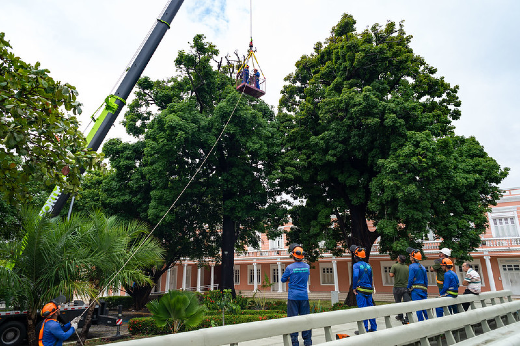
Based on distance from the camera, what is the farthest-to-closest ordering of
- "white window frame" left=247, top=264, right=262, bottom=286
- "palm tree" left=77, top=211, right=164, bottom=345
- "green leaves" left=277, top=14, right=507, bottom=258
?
1. "white window frame" left=247, top=264, right=262, bottom=286
2. "green leaves" left=277, top=14, right=507, bottom=258
3. "palm tree" left=77, top=211, right=164, bottom=345

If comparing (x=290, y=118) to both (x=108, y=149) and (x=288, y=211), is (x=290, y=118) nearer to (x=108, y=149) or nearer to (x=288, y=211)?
(x=288, y=211)

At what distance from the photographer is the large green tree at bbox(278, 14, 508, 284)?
15617mm

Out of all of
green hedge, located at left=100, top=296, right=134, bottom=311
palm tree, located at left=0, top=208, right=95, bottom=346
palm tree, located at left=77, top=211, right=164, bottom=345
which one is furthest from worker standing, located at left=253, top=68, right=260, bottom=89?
green hedge, located at left=100, top=296, right=134, bottom=311

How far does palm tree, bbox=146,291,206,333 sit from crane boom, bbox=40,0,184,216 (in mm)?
4803

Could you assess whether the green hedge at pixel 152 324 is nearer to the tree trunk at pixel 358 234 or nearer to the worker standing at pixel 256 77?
the tree trunk at pixel 358 234

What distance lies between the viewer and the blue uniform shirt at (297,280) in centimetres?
633

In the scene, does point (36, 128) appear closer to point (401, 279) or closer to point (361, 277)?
point (361, 277)

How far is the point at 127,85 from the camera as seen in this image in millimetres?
12758

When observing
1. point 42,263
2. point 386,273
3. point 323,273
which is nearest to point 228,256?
point 42,263

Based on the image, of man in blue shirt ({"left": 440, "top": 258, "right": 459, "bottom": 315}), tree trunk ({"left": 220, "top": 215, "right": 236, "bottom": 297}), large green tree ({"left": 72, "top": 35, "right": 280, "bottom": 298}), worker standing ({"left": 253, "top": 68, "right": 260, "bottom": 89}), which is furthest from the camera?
worker standing ({"left": 253, "top": 68, "right": 260, "bottom": 89})

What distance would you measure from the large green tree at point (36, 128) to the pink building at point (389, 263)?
15.6 m

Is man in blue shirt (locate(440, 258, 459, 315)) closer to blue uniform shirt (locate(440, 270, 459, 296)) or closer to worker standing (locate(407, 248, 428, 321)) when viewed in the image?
blue uniform shirt (locate(440, 270, 459, 296))

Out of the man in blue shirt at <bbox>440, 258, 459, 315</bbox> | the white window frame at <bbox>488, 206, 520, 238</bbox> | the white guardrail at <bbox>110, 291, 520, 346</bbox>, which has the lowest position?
the white guardrail at <bbox>110, 291, 520, 346</bbox>

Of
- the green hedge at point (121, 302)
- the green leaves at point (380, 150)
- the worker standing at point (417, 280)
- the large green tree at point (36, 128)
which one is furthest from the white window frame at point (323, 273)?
the large green tree at point (36, 128)
